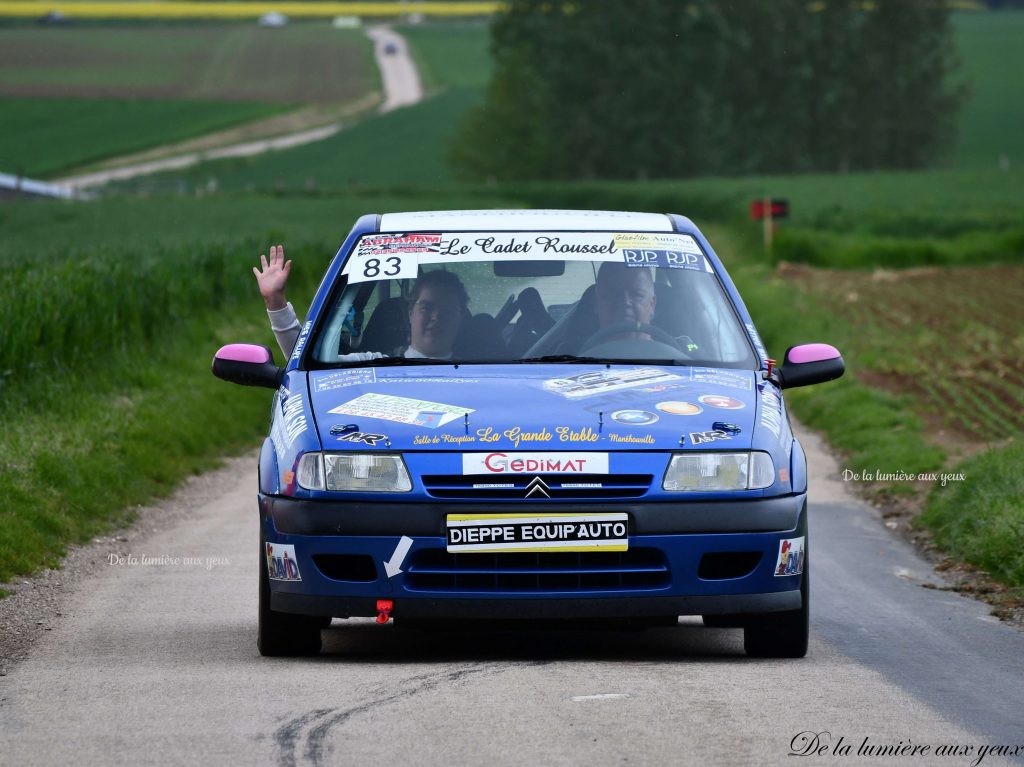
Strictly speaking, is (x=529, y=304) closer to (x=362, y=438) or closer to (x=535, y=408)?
(x=535, y=408)

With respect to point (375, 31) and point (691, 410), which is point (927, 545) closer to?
point (691, 410)

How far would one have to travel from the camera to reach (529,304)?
26.7 feet

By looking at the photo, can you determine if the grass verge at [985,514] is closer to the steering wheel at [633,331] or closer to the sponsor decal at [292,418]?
the steering wheel at [633,331]

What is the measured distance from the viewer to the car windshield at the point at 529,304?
7.94 metres

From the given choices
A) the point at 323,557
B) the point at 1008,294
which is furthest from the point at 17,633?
the point at 1008,294

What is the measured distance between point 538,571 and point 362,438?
769mm

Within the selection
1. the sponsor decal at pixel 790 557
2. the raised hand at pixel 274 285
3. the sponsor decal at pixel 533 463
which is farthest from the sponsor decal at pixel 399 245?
the sponsor decal at pixel 790 557

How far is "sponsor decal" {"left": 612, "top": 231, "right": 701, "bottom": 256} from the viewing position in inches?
330

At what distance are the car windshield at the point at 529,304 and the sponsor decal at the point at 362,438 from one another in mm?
990

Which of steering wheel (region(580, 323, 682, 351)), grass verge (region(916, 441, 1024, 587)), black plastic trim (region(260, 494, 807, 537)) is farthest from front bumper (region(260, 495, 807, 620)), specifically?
grass verge (region(916, 441, 1024, 587))

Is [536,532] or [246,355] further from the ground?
[246,355]

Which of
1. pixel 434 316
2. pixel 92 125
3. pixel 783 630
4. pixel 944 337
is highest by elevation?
pixel 92 125

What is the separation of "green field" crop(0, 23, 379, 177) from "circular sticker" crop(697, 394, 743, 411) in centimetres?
6478
